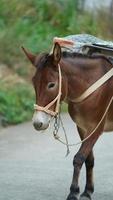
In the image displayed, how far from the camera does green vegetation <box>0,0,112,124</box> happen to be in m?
13.3

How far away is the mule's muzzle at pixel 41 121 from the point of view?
22.9 ft

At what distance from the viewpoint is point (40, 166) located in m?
9.80

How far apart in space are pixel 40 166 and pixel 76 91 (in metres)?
2.62

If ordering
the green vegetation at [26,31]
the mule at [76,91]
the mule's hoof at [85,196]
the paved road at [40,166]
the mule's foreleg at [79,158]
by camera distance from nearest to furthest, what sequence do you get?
1. the mule at [76,91]
2. the mule's foreleg at [79,158]
3. the mule's hoof at [85,196]
4. the paved road at [40,166]
5. the green vegetation at [26,31]

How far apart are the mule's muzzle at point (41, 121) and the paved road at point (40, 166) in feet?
4.36

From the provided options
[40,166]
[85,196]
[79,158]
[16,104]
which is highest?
[79,158]

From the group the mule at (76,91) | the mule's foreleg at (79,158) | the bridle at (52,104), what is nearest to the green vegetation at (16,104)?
the mule at (76,91)

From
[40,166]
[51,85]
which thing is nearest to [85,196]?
[51,85]

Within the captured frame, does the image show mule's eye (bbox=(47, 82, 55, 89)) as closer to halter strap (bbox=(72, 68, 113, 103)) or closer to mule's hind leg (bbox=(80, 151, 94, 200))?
halter strap (bbox=(72, 68, 113, 103))

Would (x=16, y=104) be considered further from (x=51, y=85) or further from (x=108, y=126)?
(x=51, y=85)

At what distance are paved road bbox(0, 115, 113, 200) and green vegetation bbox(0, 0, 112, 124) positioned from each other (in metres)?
0.65

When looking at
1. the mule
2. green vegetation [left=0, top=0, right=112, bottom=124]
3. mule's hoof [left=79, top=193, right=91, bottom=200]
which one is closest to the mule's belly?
the mule

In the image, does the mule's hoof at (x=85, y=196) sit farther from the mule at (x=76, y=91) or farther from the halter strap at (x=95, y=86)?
the halter strap at (x=95, y=86)

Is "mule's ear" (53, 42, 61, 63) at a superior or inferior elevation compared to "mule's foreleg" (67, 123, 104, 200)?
superior
